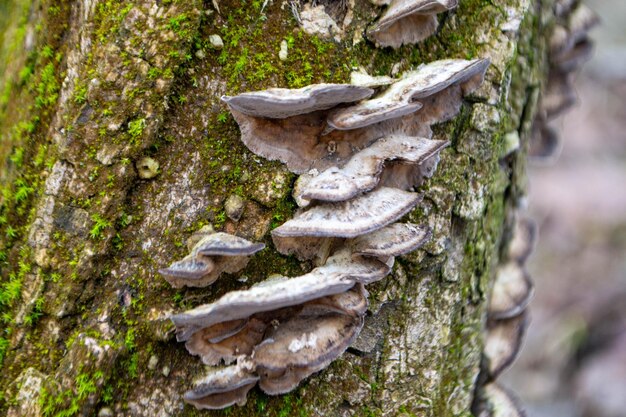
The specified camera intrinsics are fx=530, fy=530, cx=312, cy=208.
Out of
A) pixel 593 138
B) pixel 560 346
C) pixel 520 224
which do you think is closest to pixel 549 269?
pixel 560 346

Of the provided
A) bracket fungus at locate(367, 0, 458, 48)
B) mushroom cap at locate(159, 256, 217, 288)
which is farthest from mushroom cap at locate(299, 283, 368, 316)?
bracket fungus at locate(367, 0, 458, 48)

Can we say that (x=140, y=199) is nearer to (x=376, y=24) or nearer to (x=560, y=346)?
(x=376, y=24)

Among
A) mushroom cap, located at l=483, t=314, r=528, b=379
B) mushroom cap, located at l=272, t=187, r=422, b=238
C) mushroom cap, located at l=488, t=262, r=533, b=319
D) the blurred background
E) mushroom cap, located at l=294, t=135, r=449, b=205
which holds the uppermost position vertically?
mushroom cap, located at l=294, t=135, r=449, b=205

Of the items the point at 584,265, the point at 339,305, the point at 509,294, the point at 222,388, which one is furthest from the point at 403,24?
the point at 584,265

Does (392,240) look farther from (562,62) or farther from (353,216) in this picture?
(562,62)

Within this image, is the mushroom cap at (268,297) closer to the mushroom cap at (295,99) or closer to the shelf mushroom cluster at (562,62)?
the mushroom cap at (295,99)

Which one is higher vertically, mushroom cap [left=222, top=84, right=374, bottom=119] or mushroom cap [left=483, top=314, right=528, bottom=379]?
mushroom cap [left=222, top=84, right=374, bottom=119]

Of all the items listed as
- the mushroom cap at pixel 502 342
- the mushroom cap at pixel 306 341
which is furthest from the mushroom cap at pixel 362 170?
the mushroom cap at pixel 502 342

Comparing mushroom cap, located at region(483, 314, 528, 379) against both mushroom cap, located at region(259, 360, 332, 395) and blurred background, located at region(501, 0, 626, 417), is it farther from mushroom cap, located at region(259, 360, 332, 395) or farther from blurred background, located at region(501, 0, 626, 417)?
blurred background, located at region(501, 0, 626, 417)
